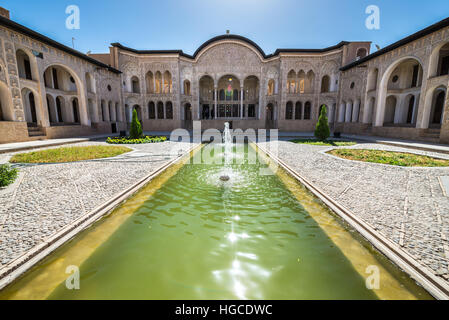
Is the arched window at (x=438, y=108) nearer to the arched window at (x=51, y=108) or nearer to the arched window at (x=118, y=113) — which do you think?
the arched window at (x=118, y=113)

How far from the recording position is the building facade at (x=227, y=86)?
12649 mm

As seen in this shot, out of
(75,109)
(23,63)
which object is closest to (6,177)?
(23,63)

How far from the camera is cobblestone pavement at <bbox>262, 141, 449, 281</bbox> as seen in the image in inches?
107

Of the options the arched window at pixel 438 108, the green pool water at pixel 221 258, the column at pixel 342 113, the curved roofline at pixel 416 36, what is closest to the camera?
the green pool water at pixel 221 258

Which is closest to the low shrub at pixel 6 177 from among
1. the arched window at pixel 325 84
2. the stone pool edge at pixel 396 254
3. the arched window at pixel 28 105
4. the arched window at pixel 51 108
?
the stone pool edge at pixel 396 254

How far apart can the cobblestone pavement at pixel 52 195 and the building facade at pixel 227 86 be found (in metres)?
9.40

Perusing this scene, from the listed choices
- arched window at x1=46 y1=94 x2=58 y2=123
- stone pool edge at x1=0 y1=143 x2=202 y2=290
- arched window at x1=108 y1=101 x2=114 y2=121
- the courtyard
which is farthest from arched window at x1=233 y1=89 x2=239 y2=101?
stone pool edge at x1=0 y1=143 x2=202 y2=290

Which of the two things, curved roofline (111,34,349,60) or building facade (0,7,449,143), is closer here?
→ building facade (0,7,449,143)

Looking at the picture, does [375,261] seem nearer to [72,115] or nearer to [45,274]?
[45,274]

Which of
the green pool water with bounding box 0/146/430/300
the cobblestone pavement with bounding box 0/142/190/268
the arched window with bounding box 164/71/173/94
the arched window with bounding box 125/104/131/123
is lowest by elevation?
the green pool water with bounding box 0/146/430/300

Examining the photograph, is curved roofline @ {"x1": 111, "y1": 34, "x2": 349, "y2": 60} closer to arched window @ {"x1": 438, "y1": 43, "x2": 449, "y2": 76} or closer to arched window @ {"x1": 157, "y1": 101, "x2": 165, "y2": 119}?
arched window @ {"x1": 157, "y1": 101, "x2": 165, "y2": 119}

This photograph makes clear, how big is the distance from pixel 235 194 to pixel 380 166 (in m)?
5.32

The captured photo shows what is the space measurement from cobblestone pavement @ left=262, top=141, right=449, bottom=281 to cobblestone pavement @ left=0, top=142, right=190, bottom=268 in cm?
473
